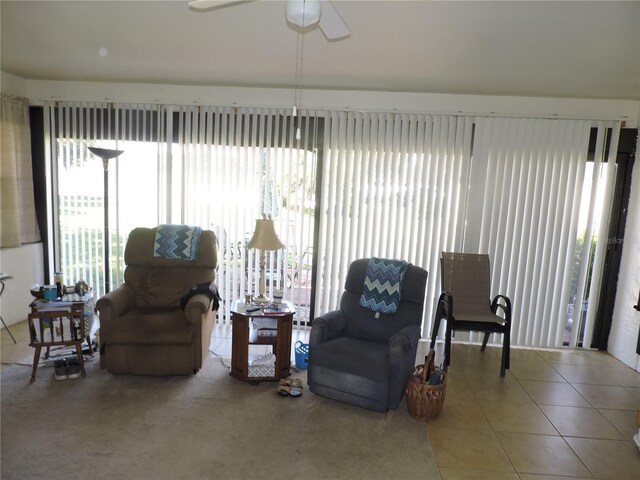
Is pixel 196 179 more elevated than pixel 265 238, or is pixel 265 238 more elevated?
pixel 196 179

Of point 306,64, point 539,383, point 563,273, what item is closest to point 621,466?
point 539,383

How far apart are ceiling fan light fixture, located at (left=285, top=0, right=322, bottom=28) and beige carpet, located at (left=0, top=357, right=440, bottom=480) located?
2423 millimetres

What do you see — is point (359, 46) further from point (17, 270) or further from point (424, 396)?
point (17, 270)

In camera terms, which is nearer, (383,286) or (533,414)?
(533,414)

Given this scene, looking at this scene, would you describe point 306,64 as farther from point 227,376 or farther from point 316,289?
point 227,376

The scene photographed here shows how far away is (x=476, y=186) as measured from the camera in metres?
4.48

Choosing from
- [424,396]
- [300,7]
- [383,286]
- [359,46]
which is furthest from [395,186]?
[300,7]

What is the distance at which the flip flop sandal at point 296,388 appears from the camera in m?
3.24

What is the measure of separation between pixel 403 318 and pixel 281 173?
2.12 m

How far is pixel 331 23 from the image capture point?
2230 millimetres

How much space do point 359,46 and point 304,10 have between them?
1.25m

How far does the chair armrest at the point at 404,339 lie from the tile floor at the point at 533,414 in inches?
22.6

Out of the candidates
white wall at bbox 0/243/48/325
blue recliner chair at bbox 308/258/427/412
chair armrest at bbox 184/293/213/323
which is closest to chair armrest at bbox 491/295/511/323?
blue recliner chair at bbox 308/258/427/412

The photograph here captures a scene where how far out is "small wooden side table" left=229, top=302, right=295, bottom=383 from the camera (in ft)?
11.3
